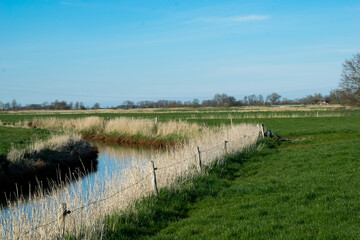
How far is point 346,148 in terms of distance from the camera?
47.8 ft

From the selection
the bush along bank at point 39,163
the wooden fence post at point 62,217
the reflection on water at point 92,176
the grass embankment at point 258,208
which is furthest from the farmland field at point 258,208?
the bush along bank at point 39,163

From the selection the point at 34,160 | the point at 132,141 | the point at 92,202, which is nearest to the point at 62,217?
the point at 92,202

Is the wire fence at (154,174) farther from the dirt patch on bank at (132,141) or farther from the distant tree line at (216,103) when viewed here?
the distant tree line at (216,103)

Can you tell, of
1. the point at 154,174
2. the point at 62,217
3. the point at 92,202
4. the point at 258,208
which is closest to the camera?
the point at 62,217

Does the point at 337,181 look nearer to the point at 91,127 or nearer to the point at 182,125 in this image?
the point at 182,125

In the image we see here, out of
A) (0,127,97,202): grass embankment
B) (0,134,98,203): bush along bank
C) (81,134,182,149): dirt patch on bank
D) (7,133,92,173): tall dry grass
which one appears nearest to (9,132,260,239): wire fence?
(0,134,98,203): bush along bank

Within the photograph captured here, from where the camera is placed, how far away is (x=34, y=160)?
659 inches

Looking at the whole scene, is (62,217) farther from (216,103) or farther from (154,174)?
(216,103)

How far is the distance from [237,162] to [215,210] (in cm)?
630

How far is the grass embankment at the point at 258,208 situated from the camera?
5.76m

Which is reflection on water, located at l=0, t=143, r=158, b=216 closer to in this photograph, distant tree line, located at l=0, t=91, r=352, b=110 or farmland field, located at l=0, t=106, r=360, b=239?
farmland field, located at l=0, t=106, r=360, b=239

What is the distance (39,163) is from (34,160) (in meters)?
0.34

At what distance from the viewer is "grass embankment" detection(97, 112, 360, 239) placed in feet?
18.9

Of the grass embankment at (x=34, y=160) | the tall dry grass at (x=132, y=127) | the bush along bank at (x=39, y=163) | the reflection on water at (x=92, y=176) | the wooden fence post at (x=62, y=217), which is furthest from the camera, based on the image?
the tall dry grass at (x=132, y=127)
